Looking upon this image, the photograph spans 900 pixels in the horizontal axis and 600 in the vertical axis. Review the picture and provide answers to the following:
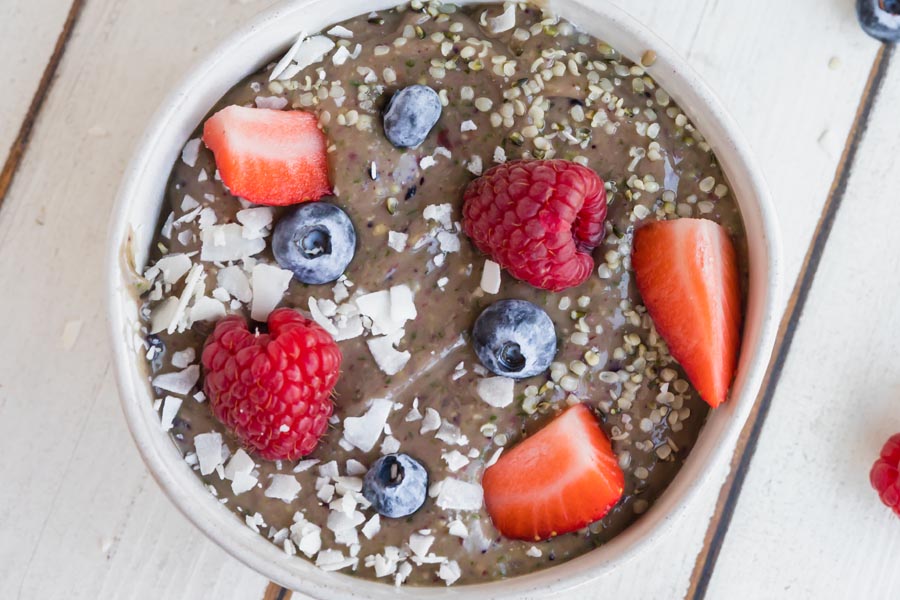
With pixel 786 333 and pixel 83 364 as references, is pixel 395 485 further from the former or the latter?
pixel 786 333

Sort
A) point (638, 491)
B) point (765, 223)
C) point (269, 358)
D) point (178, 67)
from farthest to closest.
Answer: point (178, 67) < point (638, 491) < point (765, 223) < point (269, 358)

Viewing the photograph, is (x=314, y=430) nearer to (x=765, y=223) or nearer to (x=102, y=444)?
(x=102, y=444)

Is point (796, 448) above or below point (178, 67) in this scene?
below

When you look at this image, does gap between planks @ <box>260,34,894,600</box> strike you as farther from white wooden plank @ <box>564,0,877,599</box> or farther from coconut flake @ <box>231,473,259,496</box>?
coconut flake @ <box>231,473,259,496</box>

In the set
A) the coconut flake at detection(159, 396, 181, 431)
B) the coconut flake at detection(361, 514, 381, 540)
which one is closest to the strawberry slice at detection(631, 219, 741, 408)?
the coconut flake at detection(361, 514, 381, 540)

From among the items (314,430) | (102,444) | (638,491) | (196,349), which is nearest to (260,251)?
(196,349)

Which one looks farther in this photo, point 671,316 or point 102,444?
point 102,444
